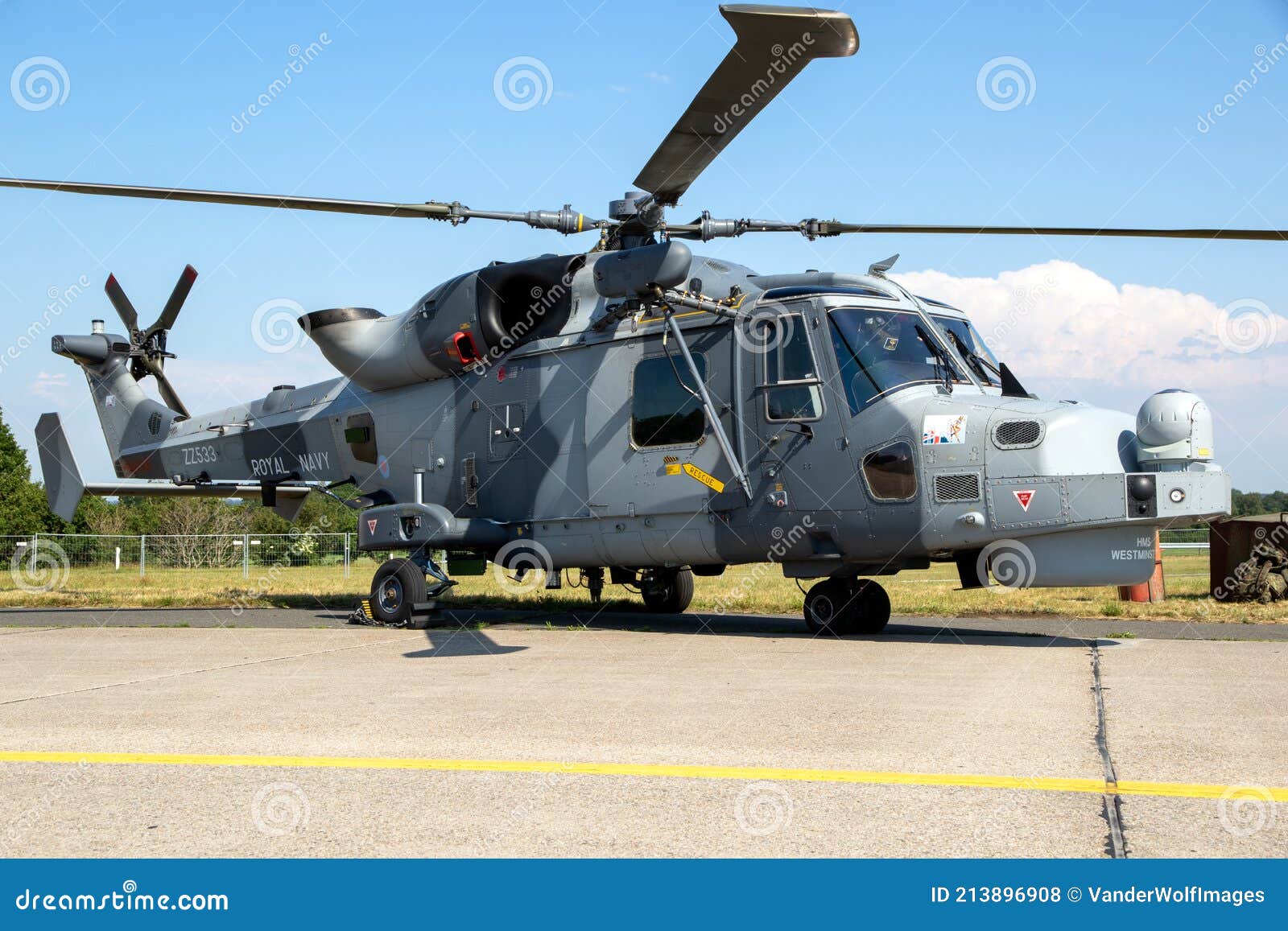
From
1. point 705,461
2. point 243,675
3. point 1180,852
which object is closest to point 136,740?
point 243,675

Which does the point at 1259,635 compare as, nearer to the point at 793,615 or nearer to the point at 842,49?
the point at 793,615

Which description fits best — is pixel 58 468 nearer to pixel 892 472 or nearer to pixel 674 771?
pixel 892 472

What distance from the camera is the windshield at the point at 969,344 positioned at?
10.8 m

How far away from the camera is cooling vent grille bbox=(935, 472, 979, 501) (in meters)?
9.62

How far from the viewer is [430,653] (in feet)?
32.1

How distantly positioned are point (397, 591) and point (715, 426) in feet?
14.5

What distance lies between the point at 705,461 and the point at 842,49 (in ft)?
15.9

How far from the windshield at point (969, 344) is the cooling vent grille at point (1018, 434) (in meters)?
1.31

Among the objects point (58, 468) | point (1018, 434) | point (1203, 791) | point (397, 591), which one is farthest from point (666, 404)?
point (58, 468)

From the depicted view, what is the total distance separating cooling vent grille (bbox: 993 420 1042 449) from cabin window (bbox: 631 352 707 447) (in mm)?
2940

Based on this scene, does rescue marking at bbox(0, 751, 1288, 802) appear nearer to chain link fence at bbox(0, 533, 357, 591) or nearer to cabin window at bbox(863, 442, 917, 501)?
cabin window at bbox(863, 442, 917, 501)

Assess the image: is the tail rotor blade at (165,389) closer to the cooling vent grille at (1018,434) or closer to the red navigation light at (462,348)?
the red navigation light at (462,348)

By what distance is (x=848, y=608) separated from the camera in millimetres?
11375

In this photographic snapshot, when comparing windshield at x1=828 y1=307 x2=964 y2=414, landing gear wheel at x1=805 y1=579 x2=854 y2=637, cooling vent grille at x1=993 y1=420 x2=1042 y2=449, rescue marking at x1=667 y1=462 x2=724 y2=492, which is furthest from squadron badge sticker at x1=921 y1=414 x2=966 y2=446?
landing gear wheel at x1=805 y1=579 x2=854 y2=637
